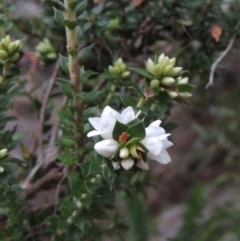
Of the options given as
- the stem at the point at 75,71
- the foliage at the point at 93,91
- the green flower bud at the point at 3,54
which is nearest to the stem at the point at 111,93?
the foliage at the point at 93,91

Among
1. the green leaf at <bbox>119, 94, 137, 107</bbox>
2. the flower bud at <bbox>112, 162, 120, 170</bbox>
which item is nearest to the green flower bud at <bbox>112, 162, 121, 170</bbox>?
the flower bud at <bbox>112, 162, 120, 170</bbox>

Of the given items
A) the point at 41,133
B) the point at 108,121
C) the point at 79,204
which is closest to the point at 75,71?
the point at 108,121

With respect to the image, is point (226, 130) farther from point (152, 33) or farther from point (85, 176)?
point (85, 176)

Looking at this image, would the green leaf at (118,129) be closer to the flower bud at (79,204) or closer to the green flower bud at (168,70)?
the green flower bud at (168,70)

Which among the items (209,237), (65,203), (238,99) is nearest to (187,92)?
(65,203)

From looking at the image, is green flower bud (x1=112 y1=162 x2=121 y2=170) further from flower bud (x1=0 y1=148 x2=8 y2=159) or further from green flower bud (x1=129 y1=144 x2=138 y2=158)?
flower bud (x1=0 y1=148 x2=8 y2=159)
